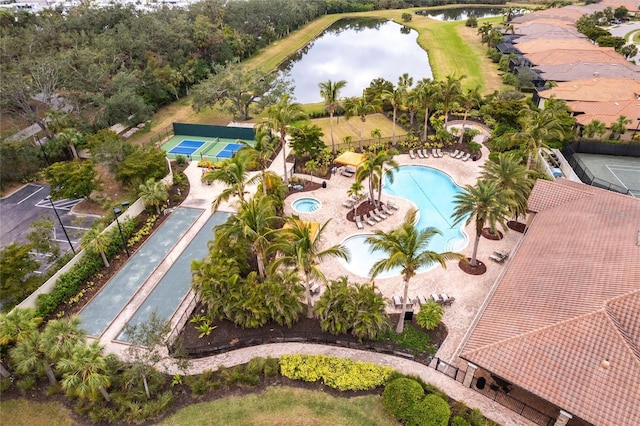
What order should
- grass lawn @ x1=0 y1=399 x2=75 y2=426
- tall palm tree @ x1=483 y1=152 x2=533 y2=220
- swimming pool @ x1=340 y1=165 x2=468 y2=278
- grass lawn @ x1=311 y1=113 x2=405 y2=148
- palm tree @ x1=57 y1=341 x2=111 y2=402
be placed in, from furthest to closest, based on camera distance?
grass lawn @ x1=311 y1=113 x2=405 y2=148 < swimming pool @ x1=340 y1=165 x2=468 y2=278 < tall palm tree @ x1=483 y1=152 x2=533 y2=220 < grass lawn @ x1=0 y1=399 x2=75 y2=426 < palm tree @ x1=57 y1=341 x2=111 y2=402

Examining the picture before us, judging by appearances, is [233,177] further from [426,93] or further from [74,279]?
[426,93]

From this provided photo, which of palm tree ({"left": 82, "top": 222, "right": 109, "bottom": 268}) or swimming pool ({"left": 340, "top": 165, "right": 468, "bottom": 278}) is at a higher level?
palm tree ({"left": 82, "top": 222, "right": 109, "bottom": 268})

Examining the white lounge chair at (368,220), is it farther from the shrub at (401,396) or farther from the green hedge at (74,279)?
the green hedge at (74,279)

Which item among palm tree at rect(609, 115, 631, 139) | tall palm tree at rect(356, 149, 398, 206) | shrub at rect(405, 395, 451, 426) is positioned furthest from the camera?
palm tree at rect(609, 115, 631, 139)

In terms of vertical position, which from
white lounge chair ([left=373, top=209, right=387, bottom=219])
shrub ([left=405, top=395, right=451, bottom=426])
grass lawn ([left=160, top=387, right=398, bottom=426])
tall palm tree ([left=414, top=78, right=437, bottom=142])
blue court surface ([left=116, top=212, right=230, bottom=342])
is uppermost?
tall palm tree ([left=414, top=78, right=437, bottom=142])

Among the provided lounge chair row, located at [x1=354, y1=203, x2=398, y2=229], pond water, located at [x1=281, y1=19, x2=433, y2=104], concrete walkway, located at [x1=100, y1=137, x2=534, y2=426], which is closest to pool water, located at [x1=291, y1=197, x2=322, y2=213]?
lounge chair row, located at [x1=354, y1=203, x2=398, y2=229]

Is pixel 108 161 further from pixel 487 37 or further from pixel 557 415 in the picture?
pixel 487 37

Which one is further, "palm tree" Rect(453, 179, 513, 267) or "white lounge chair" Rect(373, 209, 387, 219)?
"white lounge chair" Rect(373, 209, 387, 219)

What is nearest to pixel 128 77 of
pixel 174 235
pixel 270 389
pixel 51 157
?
pixel 51 157

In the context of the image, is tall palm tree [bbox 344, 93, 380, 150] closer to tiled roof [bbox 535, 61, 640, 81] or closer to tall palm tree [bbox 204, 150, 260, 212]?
tall palm tree [bbox 204, 150, 260, 212]
